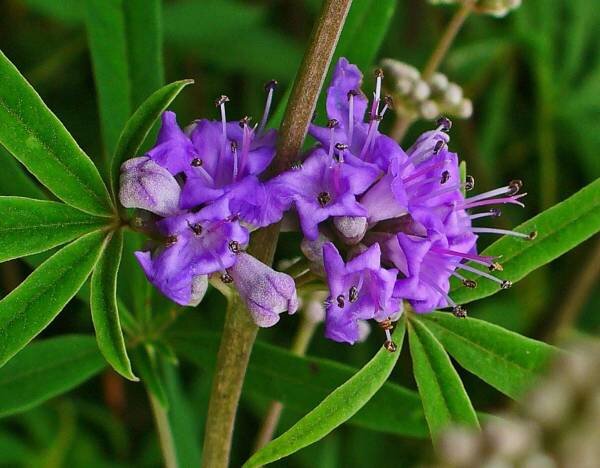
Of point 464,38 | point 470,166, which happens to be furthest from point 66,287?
point 464,38

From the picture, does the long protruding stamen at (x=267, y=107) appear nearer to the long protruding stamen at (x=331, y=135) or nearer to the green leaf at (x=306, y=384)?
the long protruding stamen at (x=331, y=135)

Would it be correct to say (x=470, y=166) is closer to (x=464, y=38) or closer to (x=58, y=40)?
(x=464, y=38)

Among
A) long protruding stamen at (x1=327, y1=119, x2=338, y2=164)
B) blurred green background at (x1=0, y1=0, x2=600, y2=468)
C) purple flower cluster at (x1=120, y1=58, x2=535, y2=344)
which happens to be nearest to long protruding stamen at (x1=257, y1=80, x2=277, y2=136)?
purple flower cluster at (x1=120, y1=58, x2=535, y2=344)

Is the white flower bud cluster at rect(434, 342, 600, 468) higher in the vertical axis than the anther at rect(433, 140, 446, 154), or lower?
higher

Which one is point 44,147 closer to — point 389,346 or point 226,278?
point 226,278

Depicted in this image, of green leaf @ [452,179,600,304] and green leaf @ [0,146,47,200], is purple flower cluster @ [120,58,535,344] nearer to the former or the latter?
green leaf @ [452,179,600,304]

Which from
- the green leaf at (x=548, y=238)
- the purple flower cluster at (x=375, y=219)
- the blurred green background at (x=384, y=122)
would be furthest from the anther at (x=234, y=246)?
the blurred green background at (x=384, y=122)
